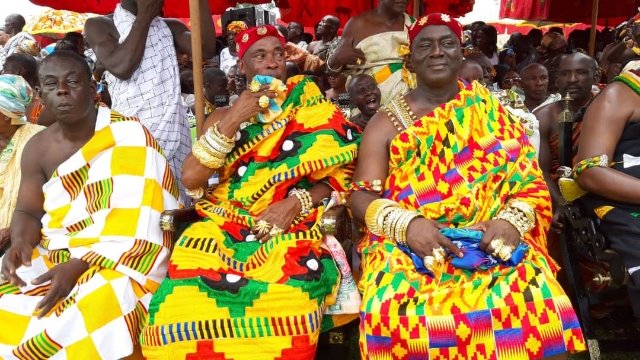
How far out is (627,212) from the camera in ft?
10.6

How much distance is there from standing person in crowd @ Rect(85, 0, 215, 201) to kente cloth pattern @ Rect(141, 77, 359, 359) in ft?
2.77

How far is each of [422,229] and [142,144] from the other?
5.10 feet

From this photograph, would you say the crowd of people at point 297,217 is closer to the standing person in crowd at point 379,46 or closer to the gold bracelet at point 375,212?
the gold bracelet at point 375,212

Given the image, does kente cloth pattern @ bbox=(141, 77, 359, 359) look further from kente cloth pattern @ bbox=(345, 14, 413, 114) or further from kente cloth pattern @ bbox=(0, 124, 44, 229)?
kente cloth pattern @ bbox=(345, 14, 413, 114)

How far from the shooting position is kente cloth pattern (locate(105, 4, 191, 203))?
425cm

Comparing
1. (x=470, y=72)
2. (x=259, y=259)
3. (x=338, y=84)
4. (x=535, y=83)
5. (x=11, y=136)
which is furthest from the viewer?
(x=338, y=84)

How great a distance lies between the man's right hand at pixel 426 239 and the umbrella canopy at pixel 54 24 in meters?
12.3

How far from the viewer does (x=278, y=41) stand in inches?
145

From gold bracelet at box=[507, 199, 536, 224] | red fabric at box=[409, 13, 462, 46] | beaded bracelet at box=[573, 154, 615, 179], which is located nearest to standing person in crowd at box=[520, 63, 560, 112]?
beaded bracelet at box=[573, 154, 615, 179]

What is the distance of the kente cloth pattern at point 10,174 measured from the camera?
3.76 m

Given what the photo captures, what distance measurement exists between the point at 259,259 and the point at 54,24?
40.1 ft

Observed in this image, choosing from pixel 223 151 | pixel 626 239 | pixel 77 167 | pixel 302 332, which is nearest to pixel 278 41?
pixel 223 151

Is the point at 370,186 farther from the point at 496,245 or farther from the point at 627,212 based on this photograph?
the point at 627,212

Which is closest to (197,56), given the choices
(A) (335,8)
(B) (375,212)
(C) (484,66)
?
(B) (375,212)
